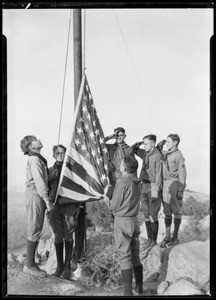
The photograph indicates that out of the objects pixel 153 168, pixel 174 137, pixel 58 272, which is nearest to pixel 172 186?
pixel 153 168

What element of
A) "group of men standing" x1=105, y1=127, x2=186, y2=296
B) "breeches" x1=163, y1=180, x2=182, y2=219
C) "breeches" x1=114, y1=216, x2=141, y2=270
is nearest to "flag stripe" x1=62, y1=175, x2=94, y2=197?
"group of men standing" x1=105, y1=127, x2=186, y2=296

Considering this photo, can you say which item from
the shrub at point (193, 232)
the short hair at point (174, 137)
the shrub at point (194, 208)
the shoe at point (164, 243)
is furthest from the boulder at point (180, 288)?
the shrub at point (194, 208)

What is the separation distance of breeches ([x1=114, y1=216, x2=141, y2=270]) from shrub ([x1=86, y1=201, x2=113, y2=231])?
2555mm

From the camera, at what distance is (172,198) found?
7.98m

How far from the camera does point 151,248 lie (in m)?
7.75

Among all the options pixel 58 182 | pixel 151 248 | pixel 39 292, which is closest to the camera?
pixel 39 292

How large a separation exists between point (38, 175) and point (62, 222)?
801 millimetres

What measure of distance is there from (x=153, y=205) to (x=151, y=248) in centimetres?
66

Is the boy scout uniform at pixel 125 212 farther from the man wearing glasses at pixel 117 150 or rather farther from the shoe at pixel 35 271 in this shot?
the shoe at pixel 35 271

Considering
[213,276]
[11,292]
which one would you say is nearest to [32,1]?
[11,292]

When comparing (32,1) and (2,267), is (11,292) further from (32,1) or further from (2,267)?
(32,1)

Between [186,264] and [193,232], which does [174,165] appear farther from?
[193,232]

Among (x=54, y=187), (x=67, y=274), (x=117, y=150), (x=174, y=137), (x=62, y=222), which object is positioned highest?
(x=174, y=137)

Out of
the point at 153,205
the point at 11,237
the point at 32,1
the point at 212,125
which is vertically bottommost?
the point at 11,237
